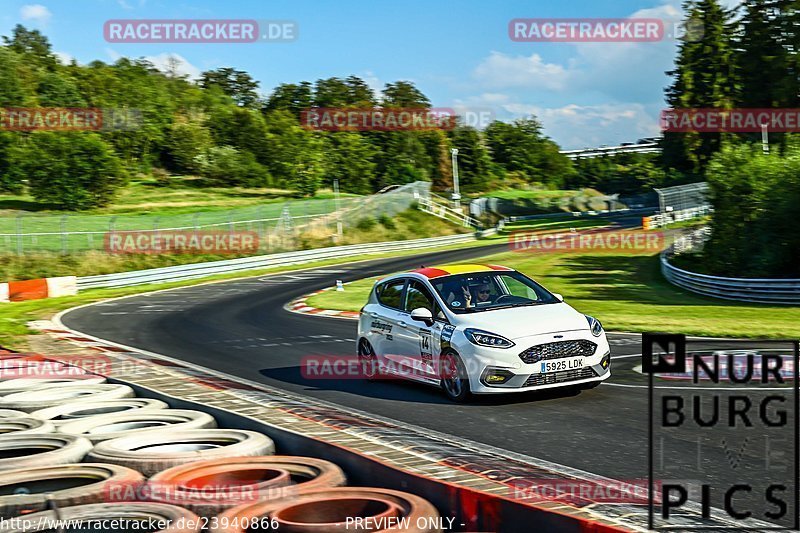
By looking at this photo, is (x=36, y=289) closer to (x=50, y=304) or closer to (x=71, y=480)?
(x=50, y=304)

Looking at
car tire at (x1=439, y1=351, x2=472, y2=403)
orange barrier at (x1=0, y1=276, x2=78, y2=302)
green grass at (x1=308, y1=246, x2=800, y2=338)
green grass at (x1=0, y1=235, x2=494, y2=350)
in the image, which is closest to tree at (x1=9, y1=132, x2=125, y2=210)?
green grass at (x1=0, y1=235, x2=494, y2=350)

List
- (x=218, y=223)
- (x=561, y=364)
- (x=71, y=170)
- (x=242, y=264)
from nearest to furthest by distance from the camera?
(x=561, y=364) < (x=242, y=264) < (x=218, y=223) < (x=71, y=170)

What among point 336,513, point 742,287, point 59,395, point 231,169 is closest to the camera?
point 336,513

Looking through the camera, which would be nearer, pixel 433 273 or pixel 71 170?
pixel 433 273

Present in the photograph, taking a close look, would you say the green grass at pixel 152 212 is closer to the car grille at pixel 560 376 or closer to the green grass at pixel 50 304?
the green grass at pixel 50 304

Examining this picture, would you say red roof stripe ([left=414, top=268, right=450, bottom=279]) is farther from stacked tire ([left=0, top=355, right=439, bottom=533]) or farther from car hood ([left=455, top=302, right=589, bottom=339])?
stacked tire ([left=0, top=355, right=439, bottom=533])

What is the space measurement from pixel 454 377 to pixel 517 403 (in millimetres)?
805

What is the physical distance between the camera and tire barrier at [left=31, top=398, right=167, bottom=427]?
9059mm

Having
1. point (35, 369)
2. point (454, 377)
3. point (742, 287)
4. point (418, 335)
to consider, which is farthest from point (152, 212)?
point (454, 377)

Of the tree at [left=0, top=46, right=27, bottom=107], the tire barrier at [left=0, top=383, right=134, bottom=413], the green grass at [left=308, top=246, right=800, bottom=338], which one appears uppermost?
the tree at [left=0, top=46, right=27, bottom=107]

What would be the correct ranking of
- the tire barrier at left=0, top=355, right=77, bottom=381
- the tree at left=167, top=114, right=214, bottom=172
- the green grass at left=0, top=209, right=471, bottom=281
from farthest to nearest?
the tree at left=167, top=114, right=214, bottom=172, the green grass at left=0, top=209, right=471, bottom=281, the tire barrier at left=0, top=355, right=77, bottom=381

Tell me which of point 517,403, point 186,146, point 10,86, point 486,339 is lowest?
point 517,403

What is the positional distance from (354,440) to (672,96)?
105m

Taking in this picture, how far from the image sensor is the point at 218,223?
52.6m
